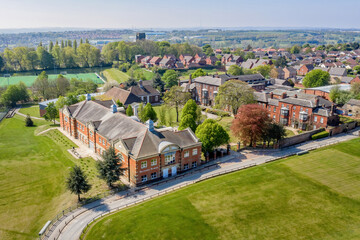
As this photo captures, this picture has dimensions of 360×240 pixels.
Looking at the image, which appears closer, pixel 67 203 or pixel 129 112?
pixel 67 203

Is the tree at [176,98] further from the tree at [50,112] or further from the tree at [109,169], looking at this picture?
the tree at [109,169]

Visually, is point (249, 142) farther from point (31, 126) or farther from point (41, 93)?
point (41, 93)

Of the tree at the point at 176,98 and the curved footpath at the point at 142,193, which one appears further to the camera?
the tree at the point at 176,98

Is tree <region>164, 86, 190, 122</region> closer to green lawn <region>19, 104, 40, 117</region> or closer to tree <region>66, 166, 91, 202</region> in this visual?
tree <region>66, 166, 91, 202</region>

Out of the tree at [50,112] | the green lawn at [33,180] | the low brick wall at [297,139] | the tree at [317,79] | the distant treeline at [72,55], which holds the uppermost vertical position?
the distant treeline at [72,55]

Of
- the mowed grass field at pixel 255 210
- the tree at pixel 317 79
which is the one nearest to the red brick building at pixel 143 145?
the mowed grass field at pixel 255 210

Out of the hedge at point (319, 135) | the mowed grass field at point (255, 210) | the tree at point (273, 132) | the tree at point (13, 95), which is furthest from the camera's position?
the tree at point (13, 95)

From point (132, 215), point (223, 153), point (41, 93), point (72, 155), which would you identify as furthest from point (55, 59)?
point (132, 215)

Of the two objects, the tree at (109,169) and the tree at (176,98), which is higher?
the tree at (176,98)
